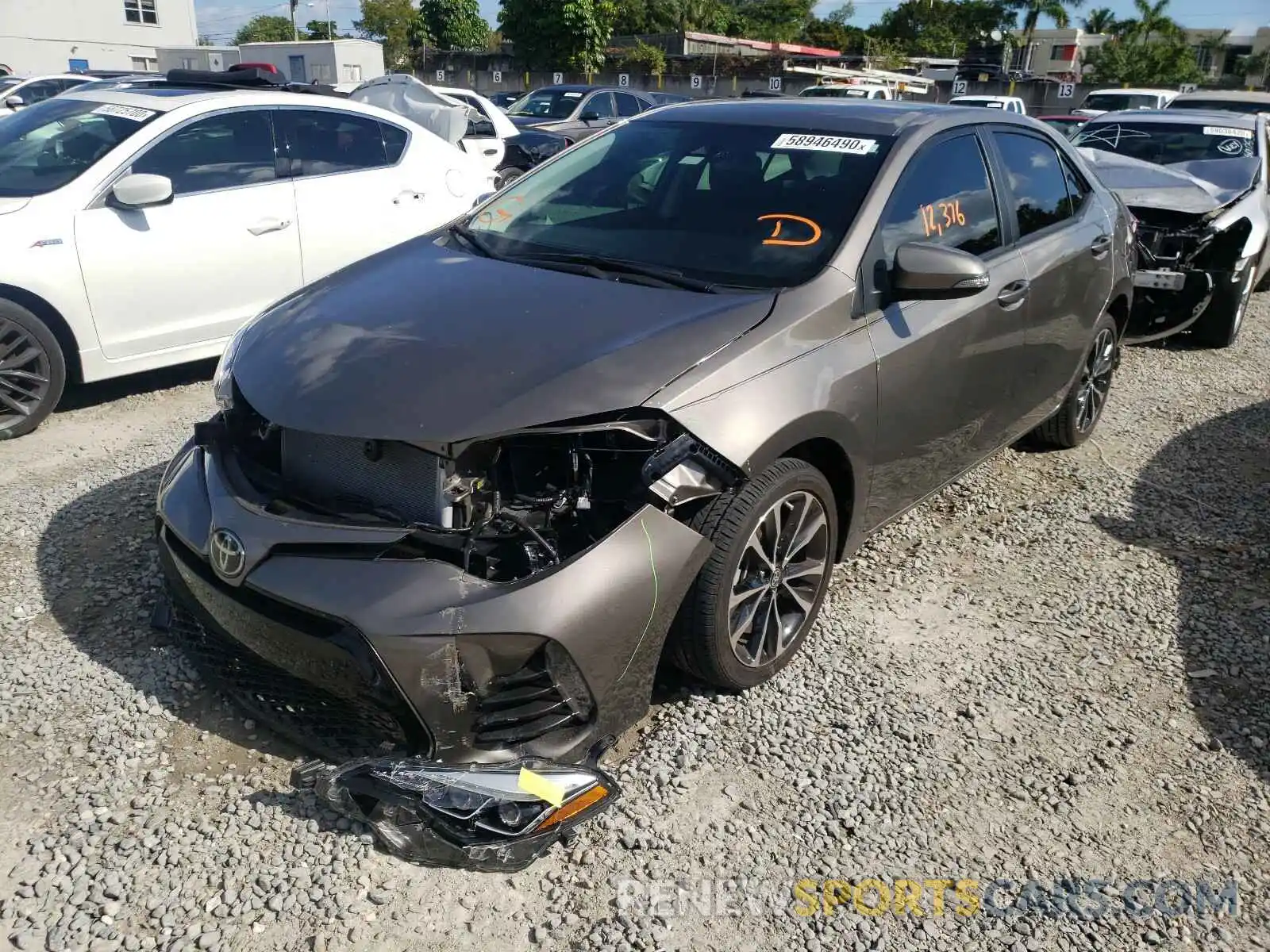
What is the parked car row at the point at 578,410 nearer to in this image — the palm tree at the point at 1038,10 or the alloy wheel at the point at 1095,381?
the alloy wheel at the point at 1095,381

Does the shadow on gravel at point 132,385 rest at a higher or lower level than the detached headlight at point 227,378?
lower

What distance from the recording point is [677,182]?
3.82 m

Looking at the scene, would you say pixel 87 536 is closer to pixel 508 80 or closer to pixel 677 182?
pixel 677 182

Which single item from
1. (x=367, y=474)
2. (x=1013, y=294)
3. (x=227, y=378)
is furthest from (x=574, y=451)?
(x=1013, y=294)

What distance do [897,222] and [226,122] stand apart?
4.11 metres

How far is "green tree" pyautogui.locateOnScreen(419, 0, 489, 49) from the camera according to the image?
52125 mm

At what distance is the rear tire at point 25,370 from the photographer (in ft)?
16.3

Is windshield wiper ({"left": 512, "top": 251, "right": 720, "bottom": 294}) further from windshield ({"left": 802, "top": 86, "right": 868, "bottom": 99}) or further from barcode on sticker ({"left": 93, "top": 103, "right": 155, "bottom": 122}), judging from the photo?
windshield ({"left": 802, "top": 86, "right": 868, "bottom": 99})

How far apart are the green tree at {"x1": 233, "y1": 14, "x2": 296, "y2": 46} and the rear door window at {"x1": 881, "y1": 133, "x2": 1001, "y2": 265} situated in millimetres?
85085

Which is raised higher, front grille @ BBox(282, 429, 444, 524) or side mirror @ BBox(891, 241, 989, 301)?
side mirror @ BBox(891, 241, 989, 301)

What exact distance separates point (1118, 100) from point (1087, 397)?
68.6 ft

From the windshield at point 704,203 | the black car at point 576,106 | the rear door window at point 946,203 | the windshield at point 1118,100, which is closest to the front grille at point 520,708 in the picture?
the windshield at point 704,203

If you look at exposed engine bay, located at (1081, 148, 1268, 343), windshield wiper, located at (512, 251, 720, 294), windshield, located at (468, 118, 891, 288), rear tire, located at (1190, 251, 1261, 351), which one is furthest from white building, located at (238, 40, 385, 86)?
windshield wiper, located at (512, 251, 720, 294)

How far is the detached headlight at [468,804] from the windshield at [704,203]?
5.56 ft
